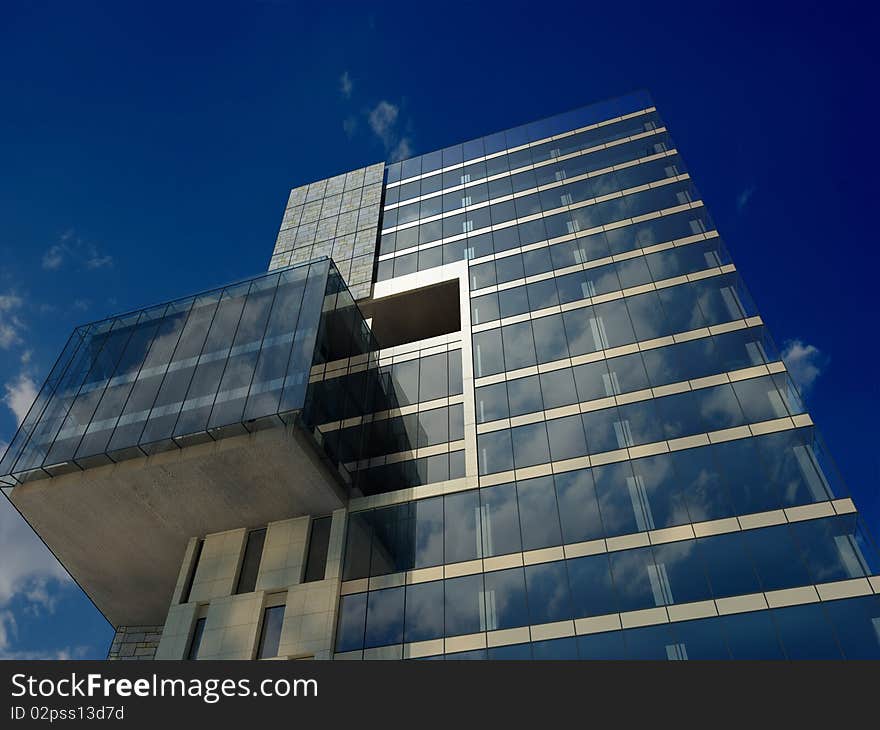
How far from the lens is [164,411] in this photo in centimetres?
3203

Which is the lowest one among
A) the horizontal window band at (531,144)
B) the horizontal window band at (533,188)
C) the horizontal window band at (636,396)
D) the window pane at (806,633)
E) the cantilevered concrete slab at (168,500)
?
the window pane at (806,633)

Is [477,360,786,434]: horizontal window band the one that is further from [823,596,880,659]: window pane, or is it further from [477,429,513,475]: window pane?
[823,596,880,659]: window pane

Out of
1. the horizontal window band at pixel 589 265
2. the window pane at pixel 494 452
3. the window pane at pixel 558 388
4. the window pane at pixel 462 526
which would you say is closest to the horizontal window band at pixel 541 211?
the horizontal window band at pixel 589 265

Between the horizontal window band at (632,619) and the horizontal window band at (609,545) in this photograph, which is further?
the horizontal window band at (609,545)

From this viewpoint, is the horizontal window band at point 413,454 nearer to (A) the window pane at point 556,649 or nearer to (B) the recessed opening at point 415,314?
(A) the window pane at point 556,649

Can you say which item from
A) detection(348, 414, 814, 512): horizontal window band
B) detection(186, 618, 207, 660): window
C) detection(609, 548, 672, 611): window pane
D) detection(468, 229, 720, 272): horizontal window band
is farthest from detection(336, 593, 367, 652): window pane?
detection(468, 229, 720, 272): horizontal window band

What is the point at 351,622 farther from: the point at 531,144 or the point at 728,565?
the point at 531,144

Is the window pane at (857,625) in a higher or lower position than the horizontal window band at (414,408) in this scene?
lower

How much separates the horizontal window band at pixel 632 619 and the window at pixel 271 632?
2695 millimetres

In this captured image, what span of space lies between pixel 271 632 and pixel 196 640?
135 inches

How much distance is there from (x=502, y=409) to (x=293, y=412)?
10.6 metres

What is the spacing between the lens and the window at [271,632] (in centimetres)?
2880

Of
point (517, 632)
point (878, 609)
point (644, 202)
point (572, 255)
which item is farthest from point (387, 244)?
point (878, 609)

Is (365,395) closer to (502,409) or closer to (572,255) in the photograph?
(502,409)
